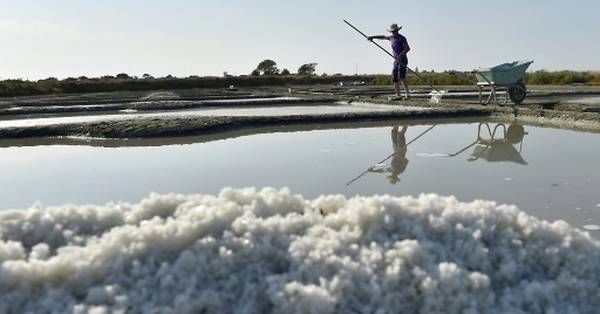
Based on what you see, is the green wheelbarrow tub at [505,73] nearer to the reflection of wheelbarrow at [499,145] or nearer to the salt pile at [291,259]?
Answer: the reflection of wheelbarrow at [499,145]

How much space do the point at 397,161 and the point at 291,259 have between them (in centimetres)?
376

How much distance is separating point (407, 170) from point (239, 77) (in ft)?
103

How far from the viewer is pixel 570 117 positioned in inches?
328

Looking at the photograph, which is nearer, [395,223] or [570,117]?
[395,223]

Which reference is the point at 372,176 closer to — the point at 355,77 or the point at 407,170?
the point at 407,170

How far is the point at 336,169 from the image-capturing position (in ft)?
17.1

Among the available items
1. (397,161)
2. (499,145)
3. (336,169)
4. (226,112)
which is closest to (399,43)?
(226,112)

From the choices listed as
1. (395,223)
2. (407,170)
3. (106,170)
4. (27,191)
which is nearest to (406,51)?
(407,170)

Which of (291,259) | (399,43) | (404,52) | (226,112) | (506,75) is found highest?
(399,43)

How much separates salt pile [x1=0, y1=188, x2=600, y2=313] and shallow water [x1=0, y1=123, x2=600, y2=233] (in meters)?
1.46

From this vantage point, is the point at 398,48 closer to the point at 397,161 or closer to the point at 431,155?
the point at 431,155

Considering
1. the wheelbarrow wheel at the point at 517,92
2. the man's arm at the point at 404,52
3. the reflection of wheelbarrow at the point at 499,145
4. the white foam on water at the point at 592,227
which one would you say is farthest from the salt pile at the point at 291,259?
the wheelbarrow wheel at the point at 517,92

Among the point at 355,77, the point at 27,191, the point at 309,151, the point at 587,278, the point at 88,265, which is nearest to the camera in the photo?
the point at 88,265

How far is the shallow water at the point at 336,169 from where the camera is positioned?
13.8 ft
